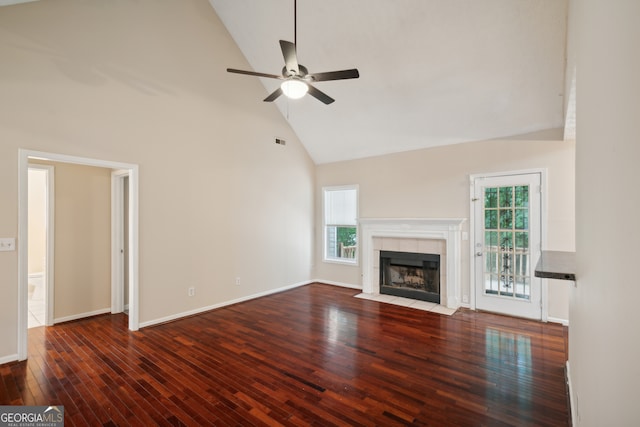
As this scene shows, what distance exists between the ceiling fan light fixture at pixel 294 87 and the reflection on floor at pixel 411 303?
12.6ft

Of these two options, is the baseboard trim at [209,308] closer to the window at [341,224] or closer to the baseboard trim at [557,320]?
the window at [341,224]

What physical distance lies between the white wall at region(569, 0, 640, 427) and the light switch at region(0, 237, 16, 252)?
15.1 feet

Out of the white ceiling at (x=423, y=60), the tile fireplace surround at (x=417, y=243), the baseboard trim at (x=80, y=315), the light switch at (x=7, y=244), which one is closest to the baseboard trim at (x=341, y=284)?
the tile fireplace surround at (x=417, y=243)

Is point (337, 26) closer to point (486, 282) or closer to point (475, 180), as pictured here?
point (475, 180)

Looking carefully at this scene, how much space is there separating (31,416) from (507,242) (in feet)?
18.6

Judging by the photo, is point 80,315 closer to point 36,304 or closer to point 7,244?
point 36,304

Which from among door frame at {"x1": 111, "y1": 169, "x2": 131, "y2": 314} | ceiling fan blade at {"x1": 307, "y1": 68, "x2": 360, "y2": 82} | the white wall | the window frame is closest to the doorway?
the window frame

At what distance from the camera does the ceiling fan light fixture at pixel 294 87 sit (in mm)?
2814

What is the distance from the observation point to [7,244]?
3070 millimetres

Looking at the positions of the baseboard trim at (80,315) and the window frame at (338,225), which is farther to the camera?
the window frame at (338,225)

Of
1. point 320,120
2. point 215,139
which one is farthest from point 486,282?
point 215,139

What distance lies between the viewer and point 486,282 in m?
4.73

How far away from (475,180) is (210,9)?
5071 mm

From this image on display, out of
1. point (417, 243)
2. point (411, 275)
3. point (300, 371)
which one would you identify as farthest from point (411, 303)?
point (300, 371)
